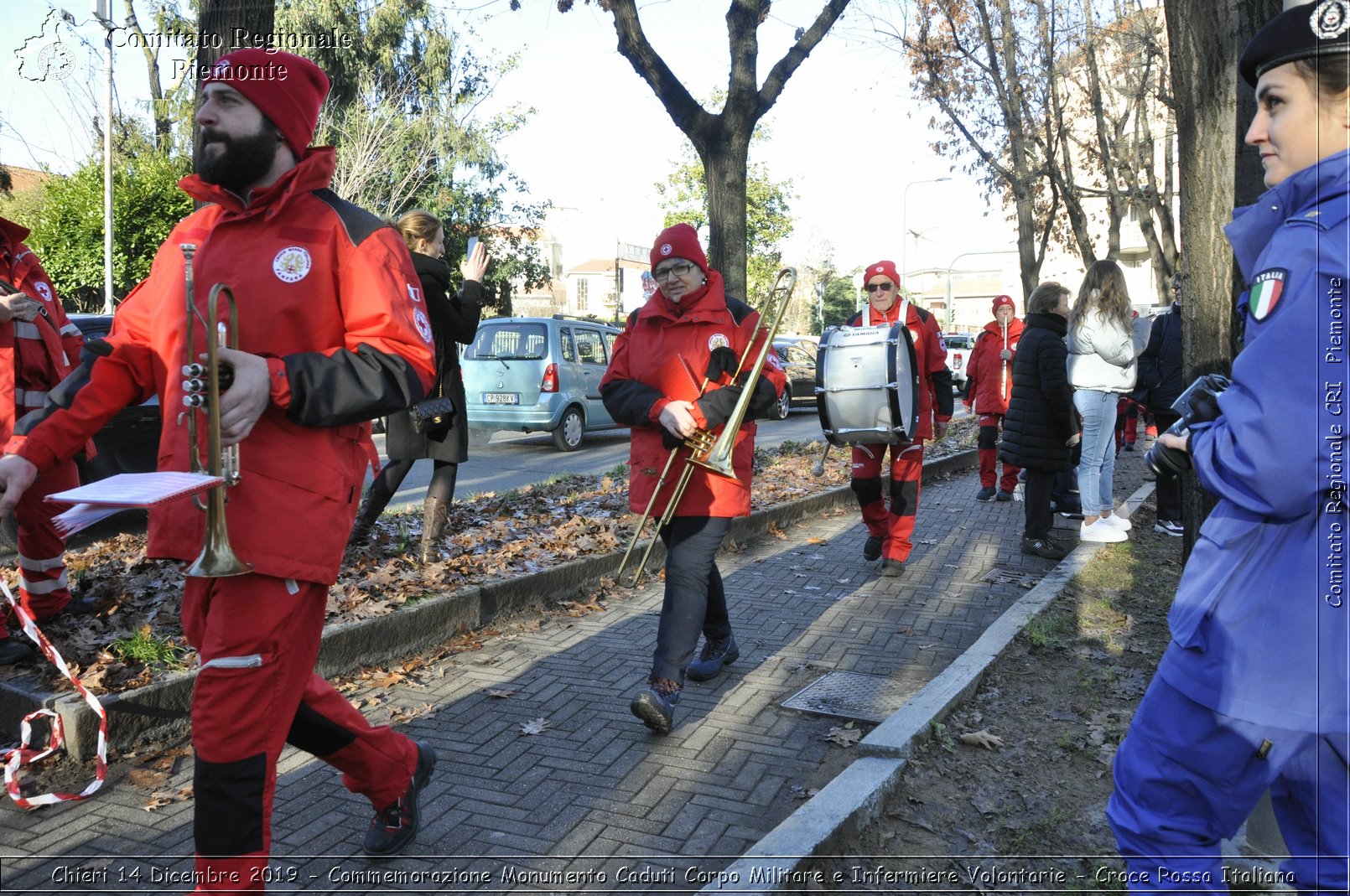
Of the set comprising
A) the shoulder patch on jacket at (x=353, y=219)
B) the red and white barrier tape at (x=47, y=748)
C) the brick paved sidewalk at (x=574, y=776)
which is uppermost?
the shoulder patch on jacket at (x=353, y=219)

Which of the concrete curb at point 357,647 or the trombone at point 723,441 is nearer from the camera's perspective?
the concrete curb at point 357,647

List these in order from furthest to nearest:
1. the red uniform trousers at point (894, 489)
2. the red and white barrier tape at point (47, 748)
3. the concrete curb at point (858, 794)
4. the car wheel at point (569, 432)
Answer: the car wheel at point (569, 432)
the red uniform trousers at point (894, 489)
the red and white barrier tape at point (47, 748)
the concrete curb at point (858, 794)

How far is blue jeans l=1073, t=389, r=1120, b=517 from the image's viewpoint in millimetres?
7984

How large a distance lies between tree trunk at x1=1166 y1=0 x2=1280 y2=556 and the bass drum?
6.37 ft

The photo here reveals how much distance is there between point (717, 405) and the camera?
414cm

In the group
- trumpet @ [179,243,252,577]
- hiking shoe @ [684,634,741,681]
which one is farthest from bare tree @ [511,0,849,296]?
trumpet @ [179,243,252,577]

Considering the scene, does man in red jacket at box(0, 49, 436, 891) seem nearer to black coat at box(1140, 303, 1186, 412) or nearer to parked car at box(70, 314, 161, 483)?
parked car at box(70, 314, 161, 483)

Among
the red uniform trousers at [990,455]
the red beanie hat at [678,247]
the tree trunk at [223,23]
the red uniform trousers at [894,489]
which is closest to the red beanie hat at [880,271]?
the red uniform trousers at [894,489]

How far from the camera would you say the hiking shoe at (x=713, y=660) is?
4.94 m

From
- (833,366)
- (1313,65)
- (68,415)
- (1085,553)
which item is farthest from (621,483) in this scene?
(1313,65)

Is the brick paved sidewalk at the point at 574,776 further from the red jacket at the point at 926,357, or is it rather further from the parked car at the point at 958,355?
the parked car at the point at 958,355

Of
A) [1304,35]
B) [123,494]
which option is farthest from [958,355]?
[123,494]

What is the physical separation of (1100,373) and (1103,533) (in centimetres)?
129

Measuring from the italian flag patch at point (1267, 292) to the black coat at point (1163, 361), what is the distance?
7.91 meters
